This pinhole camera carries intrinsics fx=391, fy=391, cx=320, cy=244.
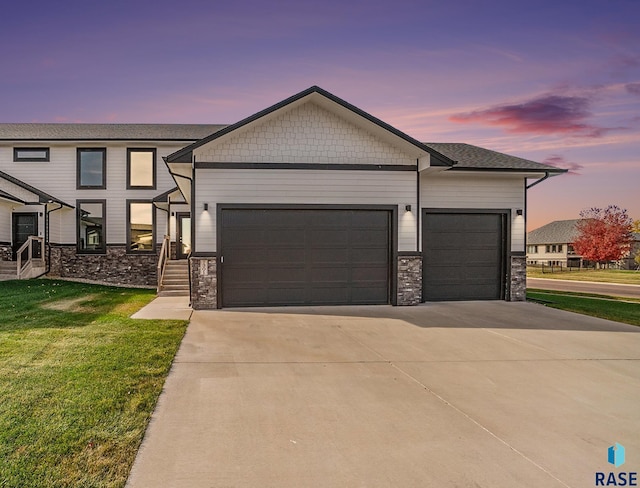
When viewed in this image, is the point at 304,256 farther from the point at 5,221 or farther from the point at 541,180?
the point at 5,221

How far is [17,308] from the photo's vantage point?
9719 millimetres

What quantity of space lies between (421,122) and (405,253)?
779 cm

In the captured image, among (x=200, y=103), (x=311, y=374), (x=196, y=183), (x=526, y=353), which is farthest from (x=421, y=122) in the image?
(x=311, y=374)

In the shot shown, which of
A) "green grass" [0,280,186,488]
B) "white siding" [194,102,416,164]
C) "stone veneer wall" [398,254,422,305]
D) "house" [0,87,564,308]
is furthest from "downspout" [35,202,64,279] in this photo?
"stone veneer wall" [398,254,422,305]

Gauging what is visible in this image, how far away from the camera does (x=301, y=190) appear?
10.7 m

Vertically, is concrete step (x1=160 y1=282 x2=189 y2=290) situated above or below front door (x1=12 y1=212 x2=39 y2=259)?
below

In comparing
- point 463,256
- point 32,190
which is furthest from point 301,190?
point 32,190

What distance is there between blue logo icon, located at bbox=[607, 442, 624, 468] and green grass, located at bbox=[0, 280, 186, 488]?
3752 millimetres

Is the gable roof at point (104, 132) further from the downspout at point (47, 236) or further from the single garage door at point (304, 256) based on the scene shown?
the single garage door at point (304, 256)

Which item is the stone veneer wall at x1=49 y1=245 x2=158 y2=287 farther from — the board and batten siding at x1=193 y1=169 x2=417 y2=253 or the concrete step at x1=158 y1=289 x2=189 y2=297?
the board and batten siding at x1=193 y1=169 x2=417 y2=253

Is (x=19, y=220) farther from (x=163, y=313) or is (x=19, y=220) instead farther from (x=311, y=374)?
(x=311, y=374)

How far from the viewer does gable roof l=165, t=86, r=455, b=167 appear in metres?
9.86

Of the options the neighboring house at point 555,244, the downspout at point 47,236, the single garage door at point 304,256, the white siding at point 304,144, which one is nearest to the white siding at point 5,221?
the downspout at point 47,236

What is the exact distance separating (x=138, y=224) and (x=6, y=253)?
5.23 metres
